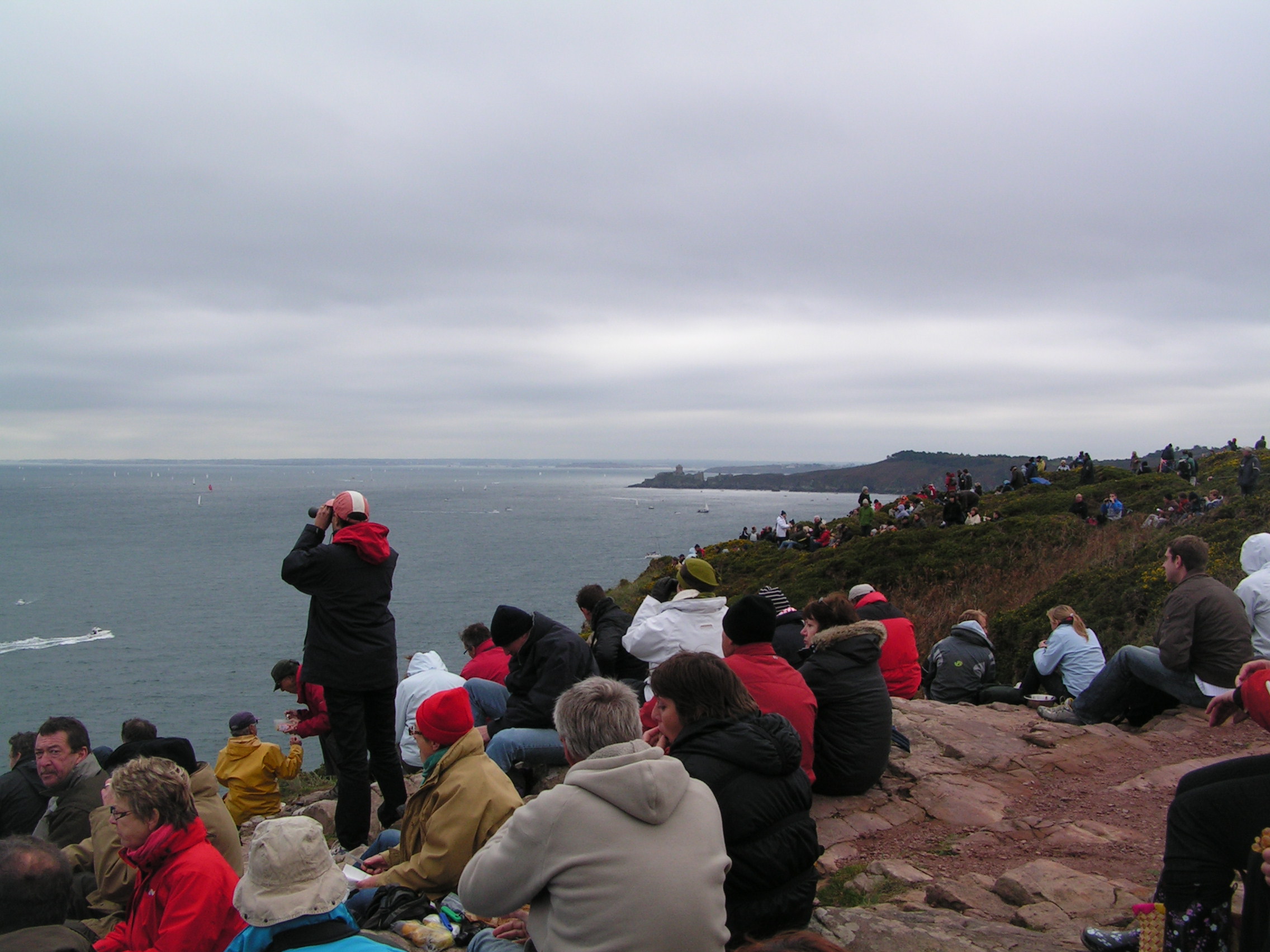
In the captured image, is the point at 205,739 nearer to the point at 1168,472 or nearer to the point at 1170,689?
the point at 1170,689

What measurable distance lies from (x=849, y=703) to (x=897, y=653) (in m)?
2.44

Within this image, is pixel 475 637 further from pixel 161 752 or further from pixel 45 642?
pixel 45 642

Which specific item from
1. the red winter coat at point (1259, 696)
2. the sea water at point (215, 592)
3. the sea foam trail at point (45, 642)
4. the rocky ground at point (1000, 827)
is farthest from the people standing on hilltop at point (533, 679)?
the sea foam trail at point (45, 642)

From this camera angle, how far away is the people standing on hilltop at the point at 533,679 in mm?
5391

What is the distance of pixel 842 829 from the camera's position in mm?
4879

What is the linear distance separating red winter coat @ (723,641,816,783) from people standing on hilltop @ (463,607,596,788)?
4.40ft

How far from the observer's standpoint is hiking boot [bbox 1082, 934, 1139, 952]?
3.11 m

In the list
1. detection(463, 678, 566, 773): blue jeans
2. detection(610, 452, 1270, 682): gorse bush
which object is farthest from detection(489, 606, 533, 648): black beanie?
detection(610, 452, 1270, 682): gorse bush

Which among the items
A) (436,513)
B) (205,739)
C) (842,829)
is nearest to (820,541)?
(205,739)

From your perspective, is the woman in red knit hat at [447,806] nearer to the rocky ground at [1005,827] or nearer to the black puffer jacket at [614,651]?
the rocky ground at [1005,827]

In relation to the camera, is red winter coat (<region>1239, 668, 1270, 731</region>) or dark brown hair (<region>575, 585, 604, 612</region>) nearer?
red winter coat (<region>1239, 668, 1270, 731</region>)

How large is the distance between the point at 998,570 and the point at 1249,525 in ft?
18.1

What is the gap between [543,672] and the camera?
18.0 ft

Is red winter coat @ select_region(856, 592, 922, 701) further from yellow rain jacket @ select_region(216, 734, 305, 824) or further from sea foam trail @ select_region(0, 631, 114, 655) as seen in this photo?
sea foam trail @ select_region(0, 631, 114, 655)
